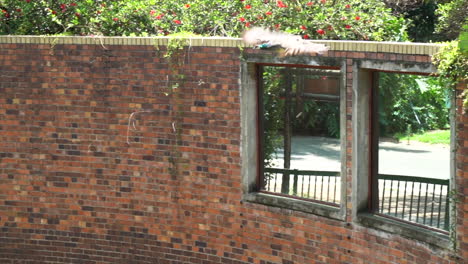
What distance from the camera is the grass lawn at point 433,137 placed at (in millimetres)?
8008

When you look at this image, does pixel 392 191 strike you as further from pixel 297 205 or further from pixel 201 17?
pixel 201 17

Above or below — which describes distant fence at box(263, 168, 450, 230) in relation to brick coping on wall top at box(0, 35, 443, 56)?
below

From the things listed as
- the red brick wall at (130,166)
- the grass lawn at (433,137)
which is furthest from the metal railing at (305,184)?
the grass lawn at (433,137)

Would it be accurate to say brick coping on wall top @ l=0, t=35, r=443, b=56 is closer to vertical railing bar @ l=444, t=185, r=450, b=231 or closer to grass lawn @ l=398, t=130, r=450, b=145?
grass lawn @ l=398, t=130, r=450, b=145

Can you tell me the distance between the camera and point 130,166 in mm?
10641

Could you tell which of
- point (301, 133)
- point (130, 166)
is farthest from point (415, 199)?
point (130, 166)

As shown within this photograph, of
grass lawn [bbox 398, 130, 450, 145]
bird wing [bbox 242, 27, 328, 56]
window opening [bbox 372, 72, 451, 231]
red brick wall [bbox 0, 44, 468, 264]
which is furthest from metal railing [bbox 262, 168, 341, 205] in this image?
bird wing [bbox 242, 27, 328, 56]

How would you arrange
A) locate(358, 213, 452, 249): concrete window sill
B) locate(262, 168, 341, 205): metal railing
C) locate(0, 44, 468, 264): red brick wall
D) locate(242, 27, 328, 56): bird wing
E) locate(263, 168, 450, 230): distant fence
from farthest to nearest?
1. locate(0, 44, 468, 264): red brick wall
2. locate(262, 168, 341, 205): metal railing
3. locate(242, 27, 328, 56): bird wing
4. locate(263, 168, 450, 230): distant fence
5. locate(358, 213, 452, 249): concrete window sill

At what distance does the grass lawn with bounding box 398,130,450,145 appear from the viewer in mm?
8008

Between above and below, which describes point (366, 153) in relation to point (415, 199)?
above

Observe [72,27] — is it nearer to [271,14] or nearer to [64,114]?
[64,114]

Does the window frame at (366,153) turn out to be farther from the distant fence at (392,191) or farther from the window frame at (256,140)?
the window frame at (256,140)

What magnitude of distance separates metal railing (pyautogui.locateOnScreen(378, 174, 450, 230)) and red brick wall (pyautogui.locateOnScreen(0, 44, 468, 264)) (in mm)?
612

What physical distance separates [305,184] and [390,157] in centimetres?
109
